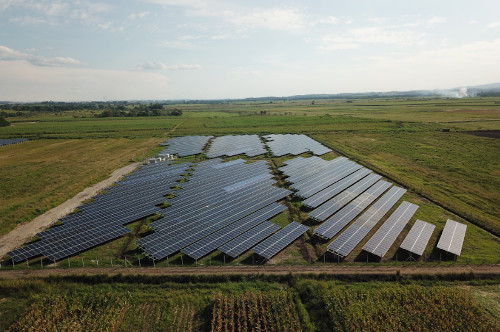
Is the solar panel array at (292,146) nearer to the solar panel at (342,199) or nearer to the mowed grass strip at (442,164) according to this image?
the mowed grass strip at (442,164)

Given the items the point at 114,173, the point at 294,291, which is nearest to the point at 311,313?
the point at 294,291

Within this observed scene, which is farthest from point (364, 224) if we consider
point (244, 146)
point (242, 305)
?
point (244, 146)

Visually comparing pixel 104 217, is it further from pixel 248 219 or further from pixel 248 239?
pixel 248 239

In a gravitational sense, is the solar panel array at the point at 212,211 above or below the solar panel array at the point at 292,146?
below

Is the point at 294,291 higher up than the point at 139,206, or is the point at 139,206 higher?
the point at 139,206

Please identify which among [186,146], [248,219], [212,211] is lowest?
[248,219]

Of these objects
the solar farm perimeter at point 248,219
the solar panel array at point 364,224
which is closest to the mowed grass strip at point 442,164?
the solar farm perimeter at point 248,219

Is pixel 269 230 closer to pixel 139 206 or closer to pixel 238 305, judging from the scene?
pixel 238 305
